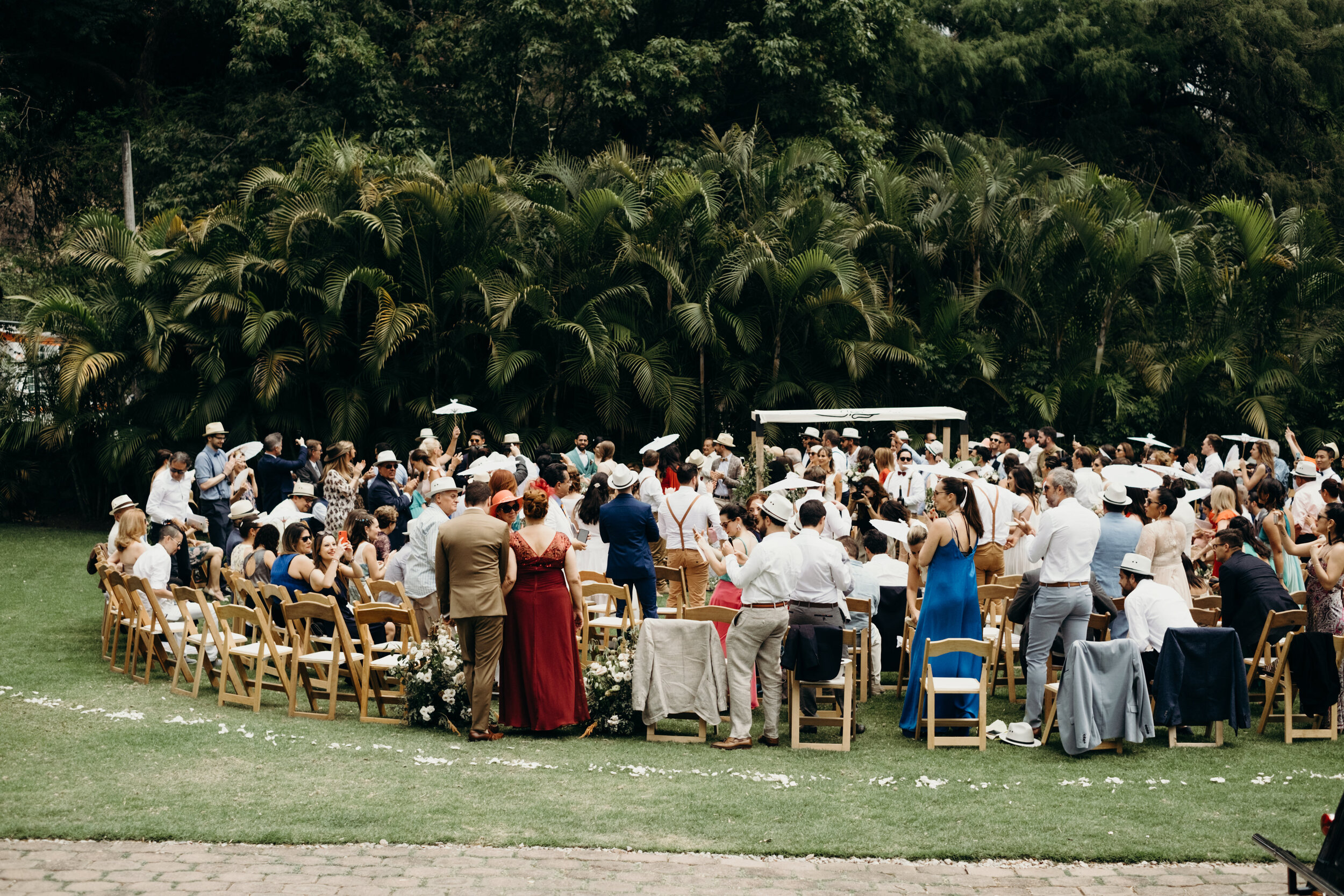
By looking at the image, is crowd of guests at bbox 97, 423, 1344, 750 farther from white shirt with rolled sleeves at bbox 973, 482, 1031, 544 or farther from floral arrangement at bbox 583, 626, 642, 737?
floral arrangement at bbox 583, 626, 642, 737

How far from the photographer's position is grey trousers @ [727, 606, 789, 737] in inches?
323

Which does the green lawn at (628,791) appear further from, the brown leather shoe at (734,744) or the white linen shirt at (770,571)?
the white linen shirt at (770,571)

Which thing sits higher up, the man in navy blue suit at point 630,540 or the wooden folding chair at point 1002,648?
the man in navy blue suit at point 630,540

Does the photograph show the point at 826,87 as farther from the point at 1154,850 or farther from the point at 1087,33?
the point at 1154,850

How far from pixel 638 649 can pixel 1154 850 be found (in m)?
3.52

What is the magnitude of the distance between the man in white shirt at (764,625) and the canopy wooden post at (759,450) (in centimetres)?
980

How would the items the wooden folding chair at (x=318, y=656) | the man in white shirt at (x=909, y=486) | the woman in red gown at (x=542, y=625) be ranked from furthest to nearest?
1. the man in white shirt at (x=909, y=486)
2. the wooden folding chair at (x=318, y=656)
3. the woman in red gown at (x=542, y=625)

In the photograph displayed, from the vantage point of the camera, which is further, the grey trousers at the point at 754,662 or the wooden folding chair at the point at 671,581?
the wooden folding chair at the point at 671,581

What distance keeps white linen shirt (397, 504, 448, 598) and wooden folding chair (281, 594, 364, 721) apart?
82 cm

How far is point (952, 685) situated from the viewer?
8.20 meters

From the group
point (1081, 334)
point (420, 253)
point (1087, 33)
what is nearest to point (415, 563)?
point (420, 253)

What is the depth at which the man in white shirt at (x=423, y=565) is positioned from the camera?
9688mm

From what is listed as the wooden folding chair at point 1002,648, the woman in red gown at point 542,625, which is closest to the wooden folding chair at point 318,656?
the woman in red gown at point 542,625

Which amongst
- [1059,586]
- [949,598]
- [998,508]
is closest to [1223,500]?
[998,508]
